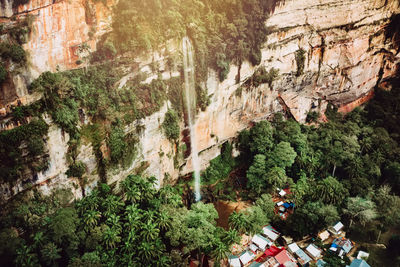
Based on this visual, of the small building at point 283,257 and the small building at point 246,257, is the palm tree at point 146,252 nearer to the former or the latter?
the small building at point 246,257

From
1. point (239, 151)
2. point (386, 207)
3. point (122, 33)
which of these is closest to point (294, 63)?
point (239, 151)

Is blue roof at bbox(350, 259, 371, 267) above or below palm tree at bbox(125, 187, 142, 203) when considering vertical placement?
below

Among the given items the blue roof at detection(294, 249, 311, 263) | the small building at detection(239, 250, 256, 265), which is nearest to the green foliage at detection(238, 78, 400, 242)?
the blue roof at detection(294, 249, 311, 263)

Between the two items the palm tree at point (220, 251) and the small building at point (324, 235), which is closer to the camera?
the palm tree at point (220, 251)

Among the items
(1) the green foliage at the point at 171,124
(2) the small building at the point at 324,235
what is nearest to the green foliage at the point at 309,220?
(2) the small building at the point at 324,235

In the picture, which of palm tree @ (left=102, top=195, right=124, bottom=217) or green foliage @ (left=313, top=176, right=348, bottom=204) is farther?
green foliage @ (left=313, top=176, right=348, bottom=204)

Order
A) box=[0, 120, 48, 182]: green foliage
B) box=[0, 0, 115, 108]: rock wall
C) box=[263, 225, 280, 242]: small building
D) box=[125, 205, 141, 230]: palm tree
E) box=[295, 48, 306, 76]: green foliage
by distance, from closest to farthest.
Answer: box=[0, 120, 48, 182]: green foliage, box=[0, 0, 115, 108]: rock wall, box=[125, 205, 141, 230]: palm tree, box=[263, 225, 280, 242]: small building, box=[295, 48, 306, 76]: green foliage

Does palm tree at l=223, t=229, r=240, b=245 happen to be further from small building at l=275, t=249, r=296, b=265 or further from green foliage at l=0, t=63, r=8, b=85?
green foliage at l=0, t=63, r=8, b=85
